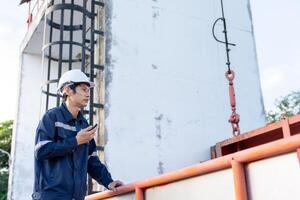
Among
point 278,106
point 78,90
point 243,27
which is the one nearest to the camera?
point 78,90

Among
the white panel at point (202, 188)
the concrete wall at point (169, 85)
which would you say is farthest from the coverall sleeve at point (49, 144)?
the concrete wall at point (169, 85)

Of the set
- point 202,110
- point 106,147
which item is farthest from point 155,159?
point 202,110

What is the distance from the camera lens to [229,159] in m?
2.06

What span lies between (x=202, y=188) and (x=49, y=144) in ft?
3.80

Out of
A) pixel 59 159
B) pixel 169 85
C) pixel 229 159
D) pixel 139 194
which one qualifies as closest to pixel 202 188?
pixel 229 159

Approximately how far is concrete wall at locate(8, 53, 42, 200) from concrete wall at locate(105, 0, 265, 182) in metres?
3.06

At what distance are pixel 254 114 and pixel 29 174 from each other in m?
4.35

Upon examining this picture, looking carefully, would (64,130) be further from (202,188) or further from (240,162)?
(240,162)

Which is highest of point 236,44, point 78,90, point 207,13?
point 207,13

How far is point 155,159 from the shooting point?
223 inches

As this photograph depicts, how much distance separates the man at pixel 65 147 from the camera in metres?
2.81

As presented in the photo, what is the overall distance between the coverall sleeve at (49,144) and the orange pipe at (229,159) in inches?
21.8

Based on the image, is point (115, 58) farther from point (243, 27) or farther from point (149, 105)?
point (243, 27)

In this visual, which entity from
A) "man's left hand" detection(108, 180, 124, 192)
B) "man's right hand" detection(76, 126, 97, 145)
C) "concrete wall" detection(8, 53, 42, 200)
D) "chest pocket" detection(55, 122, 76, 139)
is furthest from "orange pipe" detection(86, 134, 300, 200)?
"concrete wall" detection(8, 53, 42, 200)
